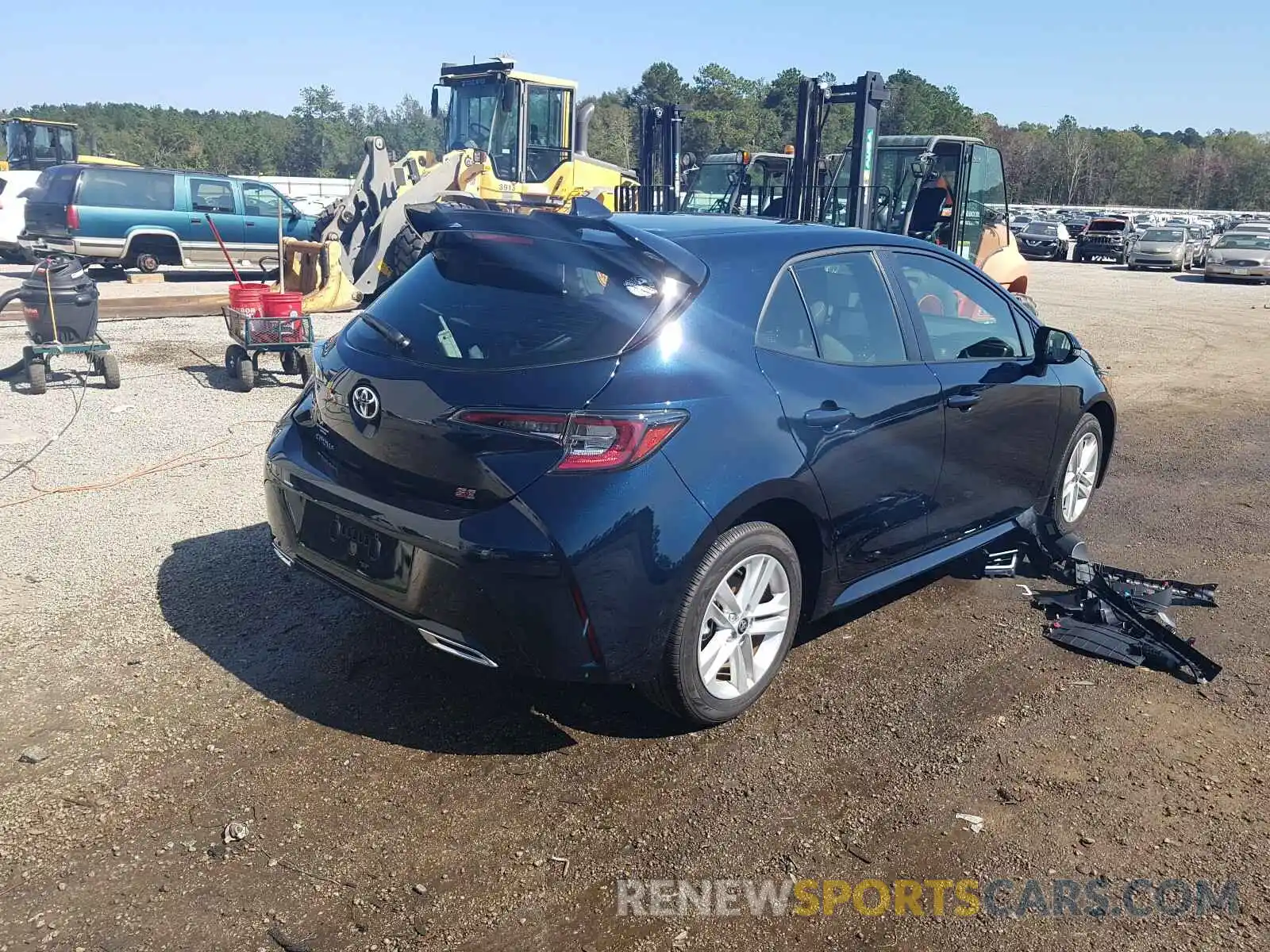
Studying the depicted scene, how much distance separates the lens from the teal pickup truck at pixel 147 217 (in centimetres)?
1792

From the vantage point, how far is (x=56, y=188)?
59.2ft

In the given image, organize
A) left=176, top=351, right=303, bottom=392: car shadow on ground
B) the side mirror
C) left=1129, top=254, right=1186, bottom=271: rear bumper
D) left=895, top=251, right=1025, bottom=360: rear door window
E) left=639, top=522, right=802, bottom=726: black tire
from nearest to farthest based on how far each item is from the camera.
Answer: left=639, top=522, right=802, bottom=726: black tire, left=895, top=251, right=1025, bottom=360: rear door window, the side mirror, left=176, top=351, right=303, bottom=392: car shadow on ground, left=1129, top=254, right=1186, bottom=271: rear bumper

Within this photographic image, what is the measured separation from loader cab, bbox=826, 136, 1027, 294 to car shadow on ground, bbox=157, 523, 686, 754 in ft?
36.9

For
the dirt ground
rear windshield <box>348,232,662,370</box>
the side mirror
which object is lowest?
the dirt ground

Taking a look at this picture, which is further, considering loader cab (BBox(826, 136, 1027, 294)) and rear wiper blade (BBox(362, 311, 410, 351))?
loader cab (BBox(826, 136, 1027, 294))

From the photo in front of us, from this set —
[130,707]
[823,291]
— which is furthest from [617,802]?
[823,291]

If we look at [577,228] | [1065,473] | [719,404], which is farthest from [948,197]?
[719,404]

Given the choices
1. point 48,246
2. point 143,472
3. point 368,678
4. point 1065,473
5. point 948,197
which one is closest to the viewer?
point 368,678

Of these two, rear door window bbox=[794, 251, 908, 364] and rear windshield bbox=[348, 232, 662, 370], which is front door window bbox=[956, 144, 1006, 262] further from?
rear windshield bbox=[348, 232, 662, 370]

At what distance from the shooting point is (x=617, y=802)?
Result: 3.22 meters

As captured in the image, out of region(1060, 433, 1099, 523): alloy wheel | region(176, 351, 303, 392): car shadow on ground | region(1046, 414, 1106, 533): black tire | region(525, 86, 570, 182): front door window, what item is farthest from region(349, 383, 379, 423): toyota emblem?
region(525, 86, 570, 182): front door window

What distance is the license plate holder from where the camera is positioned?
3357 mm

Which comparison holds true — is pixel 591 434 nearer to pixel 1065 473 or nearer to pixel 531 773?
pixel 531 773

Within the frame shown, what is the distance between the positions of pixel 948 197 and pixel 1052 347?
9.50m
